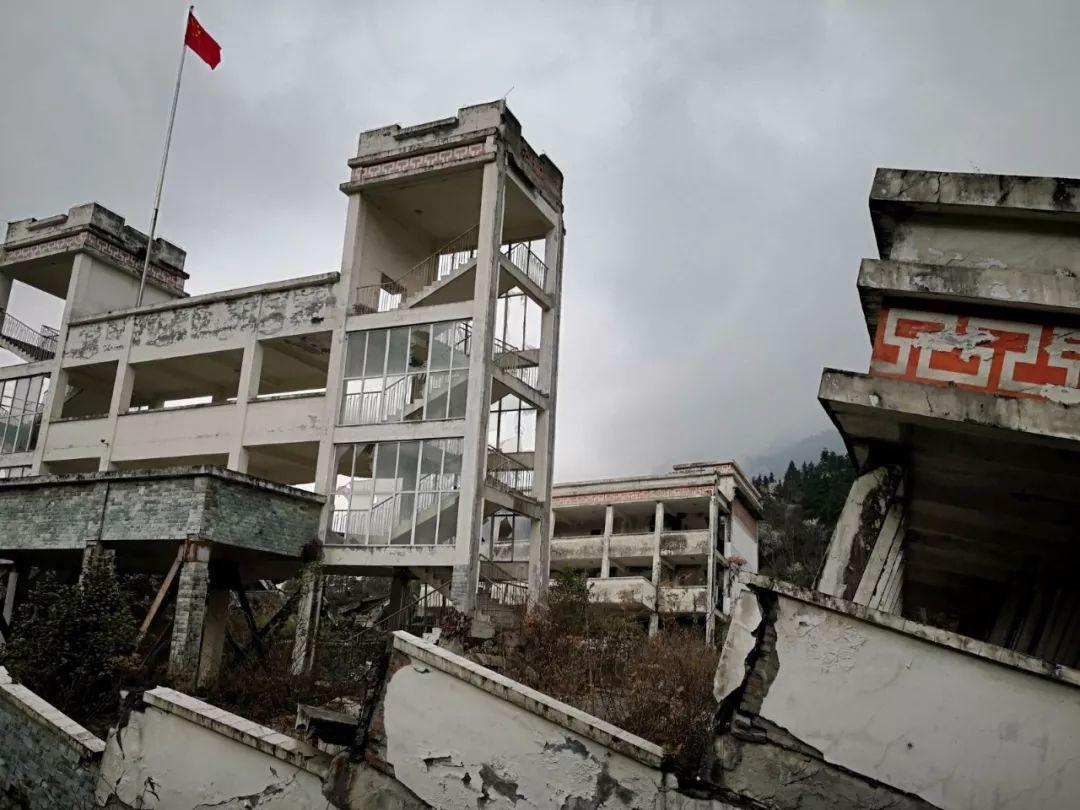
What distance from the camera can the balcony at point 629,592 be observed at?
115 ft

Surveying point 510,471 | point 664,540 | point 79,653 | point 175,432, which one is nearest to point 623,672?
point 79,653

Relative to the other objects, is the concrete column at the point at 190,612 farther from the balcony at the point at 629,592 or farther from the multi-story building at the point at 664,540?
the balcony at the point at 629,592

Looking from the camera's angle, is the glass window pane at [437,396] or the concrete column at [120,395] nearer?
the glass window pane at [437,396]

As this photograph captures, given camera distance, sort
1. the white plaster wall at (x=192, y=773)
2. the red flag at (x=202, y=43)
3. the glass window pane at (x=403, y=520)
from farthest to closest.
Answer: the red flag at (x=202, y=43) → the glass window pane at (x=403, y=520) → the white plaster wall at (x=192, y=773)

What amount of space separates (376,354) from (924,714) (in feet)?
54.7

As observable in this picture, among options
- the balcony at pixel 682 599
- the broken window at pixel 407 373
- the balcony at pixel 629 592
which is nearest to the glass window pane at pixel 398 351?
the broken window at pixel 407 373

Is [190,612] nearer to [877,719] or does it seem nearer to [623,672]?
[623,672]

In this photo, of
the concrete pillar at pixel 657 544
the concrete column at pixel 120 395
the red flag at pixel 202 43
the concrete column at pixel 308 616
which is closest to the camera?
the concrete column at pixel 308 616

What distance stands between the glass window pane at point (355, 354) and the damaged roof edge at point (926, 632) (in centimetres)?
1582

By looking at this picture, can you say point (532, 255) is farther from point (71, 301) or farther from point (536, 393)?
point (71, 301)

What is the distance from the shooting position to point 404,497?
784 inches

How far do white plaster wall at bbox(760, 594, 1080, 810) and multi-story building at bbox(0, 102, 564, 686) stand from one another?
42.1 ft

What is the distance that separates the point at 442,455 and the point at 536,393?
3611mm

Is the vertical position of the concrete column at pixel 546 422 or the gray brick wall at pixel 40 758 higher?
the concrete column at pixel 546 422
